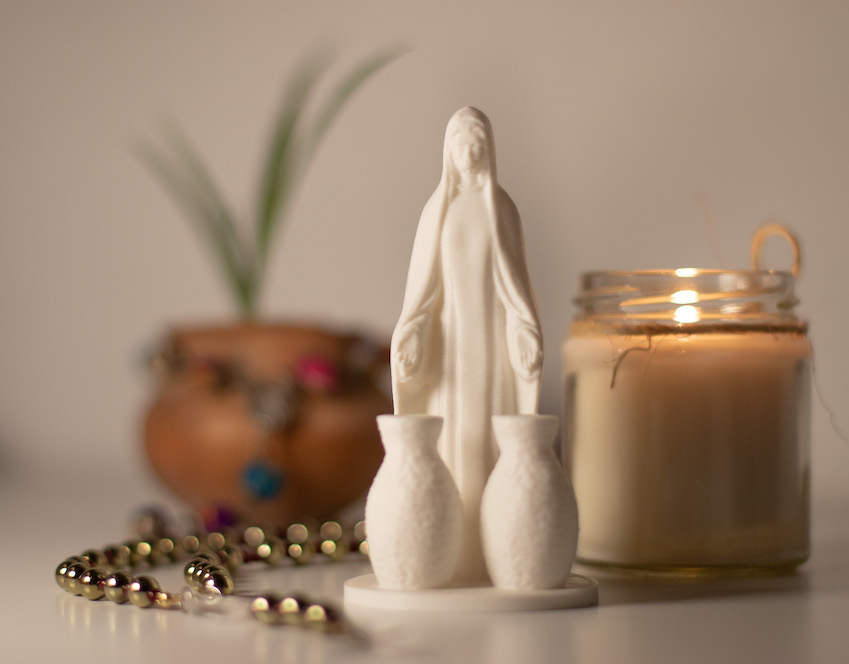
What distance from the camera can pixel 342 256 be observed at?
187 centimetres

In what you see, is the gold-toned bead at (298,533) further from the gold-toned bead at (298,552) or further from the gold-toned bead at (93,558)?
the gold-toned bead at (93,558)

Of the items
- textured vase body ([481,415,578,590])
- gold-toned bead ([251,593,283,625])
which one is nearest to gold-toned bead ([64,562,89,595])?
gold-toned bead ([251,593,283,625])

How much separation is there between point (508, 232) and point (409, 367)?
4.8 inches

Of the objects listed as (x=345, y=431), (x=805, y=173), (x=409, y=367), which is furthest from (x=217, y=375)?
(x=805, y=173)

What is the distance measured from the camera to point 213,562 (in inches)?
33.6

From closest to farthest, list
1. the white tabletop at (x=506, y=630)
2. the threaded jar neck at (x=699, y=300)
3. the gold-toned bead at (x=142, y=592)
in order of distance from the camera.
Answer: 1. the white tabletop at (x=506, y=630)
2. the gold-toned bead at (x=142, y=592)
3. the threaded jar neck at (x=699, y=300)

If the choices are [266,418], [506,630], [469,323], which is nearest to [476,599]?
[506,630]

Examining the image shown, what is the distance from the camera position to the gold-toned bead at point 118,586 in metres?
0.80

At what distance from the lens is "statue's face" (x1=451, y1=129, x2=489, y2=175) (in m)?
0.83

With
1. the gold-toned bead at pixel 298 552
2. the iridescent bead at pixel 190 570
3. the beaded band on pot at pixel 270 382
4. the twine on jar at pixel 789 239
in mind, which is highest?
the twine on jar at pixel 789 239

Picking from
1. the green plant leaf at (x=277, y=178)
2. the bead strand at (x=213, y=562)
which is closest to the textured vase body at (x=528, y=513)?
the bead strand at (x=213, y=562)

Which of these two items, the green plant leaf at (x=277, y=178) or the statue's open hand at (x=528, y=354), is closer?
the statue's open hand at (x=528, y=354)

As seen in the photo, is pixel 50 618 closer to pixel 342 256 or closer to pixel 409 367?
pixel 409 367

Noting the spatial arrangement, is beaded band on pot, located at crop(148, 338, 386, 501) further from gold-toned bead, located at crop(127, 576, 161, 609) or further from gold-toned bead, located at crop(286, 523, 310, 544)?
gold-toned bead, located at crop(127, 576, 161, 609)
